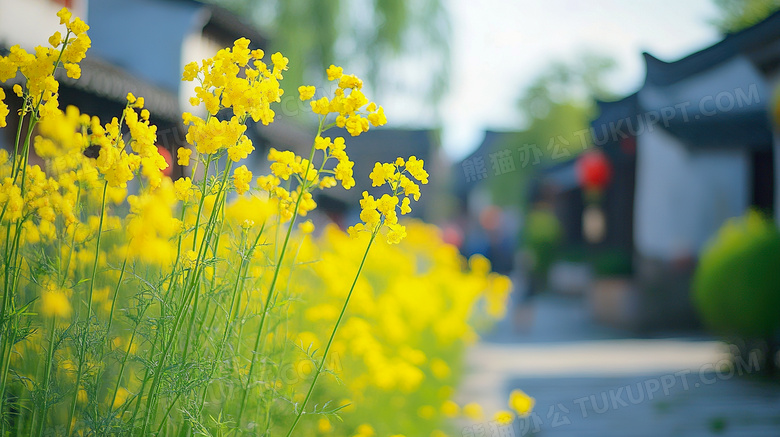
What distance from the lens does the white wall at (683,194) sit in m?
7.68

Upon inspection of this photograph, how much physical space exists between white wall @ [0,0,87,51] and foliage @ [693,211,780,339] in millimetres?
4554

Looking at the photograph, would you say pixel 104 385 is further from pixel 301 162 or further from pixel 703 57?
pixel 703 57

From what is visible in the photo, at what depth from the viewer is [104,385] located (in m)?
1.68

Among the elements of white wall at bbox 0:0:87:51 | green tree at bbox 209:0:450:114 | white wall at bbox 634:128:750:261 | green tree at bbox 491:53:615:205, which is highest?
green tree at bbox 491:53:615:205

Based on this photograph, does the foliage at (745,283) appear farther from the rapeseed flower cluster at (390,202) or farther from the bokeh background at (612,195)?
the rapeseed flower cluster at (390,202)

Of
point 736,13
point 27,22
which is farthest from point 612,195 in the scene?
point 27,22

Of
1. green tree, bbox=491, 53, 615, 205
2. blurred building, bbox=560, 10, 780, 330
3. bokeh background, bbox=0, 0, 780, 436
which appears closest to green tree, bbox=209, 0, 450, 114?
bokeh background, bbox=0, 0, 780, 436

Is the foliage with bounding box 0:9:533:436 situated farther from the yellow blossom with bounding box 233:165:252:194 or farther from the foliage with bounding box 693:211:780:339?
the foliage with bounding box 693:211:780:339

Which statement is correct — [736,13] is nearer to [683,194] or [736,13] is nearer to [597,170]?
[597,170]

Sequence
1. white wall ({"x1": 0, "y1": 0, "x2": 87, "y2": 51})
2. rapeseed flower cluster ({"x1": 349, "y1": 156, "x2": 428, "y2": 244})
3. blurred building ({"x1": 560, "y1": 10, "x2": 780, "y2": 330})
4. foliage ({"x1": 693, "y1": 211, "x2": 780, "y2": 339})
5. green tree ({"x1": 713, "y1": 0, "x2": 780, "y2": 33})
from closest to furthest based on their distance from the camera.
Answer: rapeseed flower cluster ({"x1": 349, "y1": 156, "x2": 428, "y2": 244}) < white wall ({"x1": 0, "y1": 0, "x2": 87, "y2": 51}) < foliage ({"x1": 693, "y1": 211, "x2": 780, "y2": 339}) < blurred building ({"x1": 560, "y1": 10, "x2": 780, "y2": 330}) < green tree ({"x1": 713, "y1": 0, "x2": 780, "y2": 33})

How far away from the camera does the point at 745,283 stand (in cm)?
508

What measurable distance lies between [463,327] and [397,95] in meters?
7.45

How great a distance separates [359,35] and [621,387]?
7435 mm

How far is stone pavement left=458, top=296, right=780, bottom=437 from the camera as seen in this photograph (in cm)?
382
